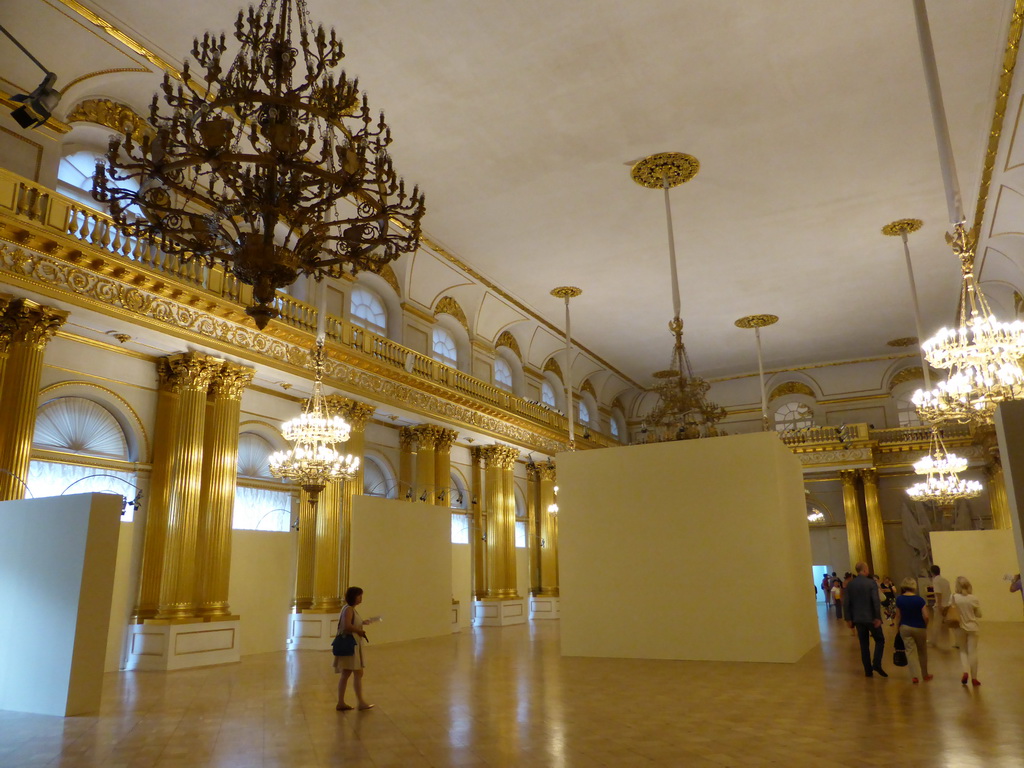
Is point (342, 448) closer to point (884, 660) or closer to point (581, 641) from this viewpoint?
point (581, 641)

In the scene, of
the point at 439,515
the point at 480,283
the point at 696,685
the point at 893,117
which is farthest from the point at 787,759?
the point at 480,283

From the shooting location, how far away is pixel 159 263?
1017 cm

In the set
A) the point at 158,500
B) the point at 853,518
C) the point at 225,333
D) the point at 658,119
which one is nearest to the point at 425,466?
the point at 225,333

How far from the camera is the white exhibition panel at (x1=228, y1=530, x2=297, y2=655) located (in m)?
12.4

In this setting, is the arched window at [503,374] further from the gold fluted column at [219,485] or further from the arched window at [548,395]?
the gold fluted column at [219,485]

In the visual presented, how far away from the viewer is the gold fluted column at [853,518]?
76.0 ft

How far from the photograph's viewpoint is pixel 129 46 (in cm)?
922

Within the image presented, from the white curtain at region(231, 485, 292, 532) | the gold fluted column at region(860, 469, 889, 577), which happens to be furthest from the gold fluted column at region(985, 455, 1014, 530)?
the white curtain at region(231, 485, 292, 532)

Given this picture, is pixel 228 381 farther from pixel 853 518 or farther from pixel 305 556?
pixel 853 518

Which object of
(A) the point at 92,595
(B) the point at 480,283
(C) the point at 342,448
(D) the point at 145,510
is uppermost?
(B) the point at 480,283

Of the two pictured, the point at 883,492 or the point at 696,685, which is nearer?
the point at 696,685

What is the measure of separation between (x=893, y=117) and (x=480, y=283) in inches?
338

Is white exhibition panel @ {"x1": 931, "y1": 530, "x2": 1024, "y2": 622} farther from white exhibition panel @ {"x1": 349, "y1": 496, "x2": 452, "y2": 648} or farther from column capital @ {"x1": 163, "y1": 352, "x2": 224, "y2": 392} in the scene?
column capital @ {"x1": 163, "y1": 352, "x2": 224, "y2": 392}

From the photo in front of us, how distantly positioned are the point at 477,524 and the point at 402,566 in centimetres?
441
